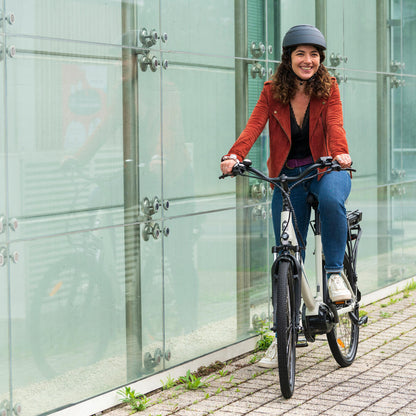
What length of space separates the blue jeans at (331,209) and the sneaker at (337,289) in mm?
51

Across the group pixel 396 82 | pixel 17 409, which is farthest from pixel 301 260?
pixel 396 82

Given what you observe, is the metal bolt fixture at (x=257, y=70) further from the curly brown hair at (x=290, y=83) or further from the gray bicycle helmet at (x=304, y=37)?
the gray bicycle helmet at (x=304, y=37)

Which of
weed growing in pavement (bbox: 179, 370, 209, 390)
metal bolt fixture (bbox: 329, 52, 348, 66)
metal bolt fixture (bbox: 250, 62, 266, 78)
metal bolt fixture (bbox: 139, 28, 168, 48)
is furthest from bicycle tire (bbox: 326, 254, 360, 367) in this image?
metal bolt fixture (bbox: 329, 52, 348, 66)

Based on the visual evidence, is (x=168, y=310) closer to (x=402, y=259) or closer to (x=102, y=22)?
(x=102, y=22)

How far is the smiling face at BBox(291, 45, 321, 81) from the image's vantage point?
17.9 feet

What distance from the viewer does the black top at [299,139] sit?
5.63 meters

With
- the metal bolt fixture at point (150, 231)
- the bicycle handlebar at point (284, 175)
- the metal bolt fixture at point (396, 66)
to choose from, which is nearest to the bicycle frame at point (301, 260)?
the bicycle handlebar at point (284, 175)

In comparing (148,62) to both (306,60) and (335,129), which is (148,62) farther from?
(335,129)

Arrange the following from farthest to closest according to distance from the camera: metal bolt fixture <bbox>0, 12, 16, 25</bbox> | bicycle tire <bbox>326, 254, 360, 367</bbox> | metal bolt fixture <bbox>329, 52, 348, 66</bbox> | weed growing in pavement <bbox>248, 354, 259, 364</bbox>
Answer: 1. metal bolt fixture <bbox>329, 52, 348, 66</bbox>
2. weed growing in pavement <bbox>248, 354, 259, 364</bbox>
3. bicycle tire <bbox>326, 254, 360, 367</bbox>
4. metal bolt fixture <bbox>0, 12, 16, 25</bbox>

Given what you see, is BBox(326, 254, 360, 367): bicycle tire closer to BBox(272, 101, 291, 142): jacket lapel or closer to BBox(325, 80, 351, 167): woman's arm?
BBox(325, 80, 351, 167): woman's arm

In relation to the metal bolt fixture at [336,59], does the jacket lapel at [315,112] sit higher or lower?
lower

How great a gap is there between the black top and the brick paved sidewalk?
1.46 meters

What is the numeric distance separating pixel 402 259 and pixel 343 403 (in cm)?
455

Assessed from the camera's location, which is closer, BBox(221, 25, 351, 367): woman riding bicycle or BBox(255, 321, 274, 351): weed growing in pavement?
BBox(221, 25, 351, 367): woman riding bicycle
